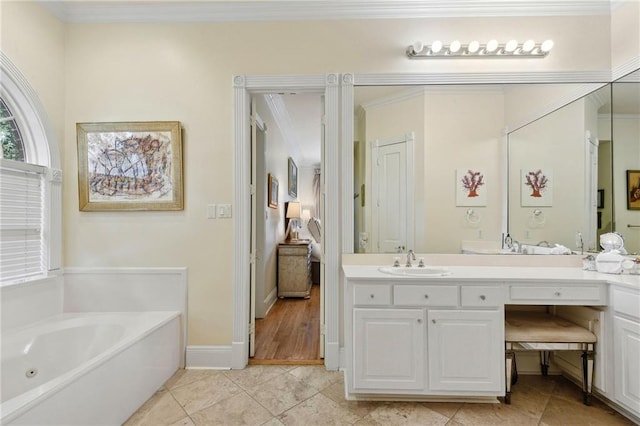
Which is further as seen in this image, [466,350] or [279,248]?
[279,248]

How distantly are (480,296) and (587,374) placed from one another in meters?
0.87

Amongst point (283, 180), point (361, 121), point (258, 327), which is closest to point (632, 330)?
point (361, 121)

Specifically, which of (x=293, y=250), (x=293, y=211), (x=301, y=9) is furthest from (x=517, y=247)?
(x=293, y=211)

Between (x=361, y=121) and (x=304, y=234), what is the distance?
3.98 metres

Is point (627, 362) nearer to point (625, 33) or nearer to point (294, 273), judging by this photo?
point (625, 33)

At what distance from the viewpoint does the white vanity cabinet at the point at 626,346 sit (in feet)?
5.07

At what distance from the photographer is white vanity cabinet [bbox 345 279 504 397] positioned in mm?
1677

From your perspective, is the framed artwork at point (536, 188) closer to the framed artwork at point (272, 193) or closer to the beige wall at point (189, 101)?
the beige wall at point (189, 101)

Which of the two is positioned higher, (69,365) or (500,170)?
(500,170)

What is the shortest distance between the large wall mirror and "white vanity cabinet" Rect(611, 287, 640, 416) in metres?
0.63

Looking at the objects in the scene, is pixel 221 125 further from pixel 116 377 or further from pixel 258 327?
pixel 258 327

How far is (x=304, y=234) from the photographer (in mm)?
5965

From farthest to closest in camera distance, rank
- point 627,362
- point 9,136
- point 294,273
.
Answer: point 294,273, point 9,136, point 627,362

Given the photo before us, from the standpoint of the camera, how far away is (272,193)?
12.6 ft
